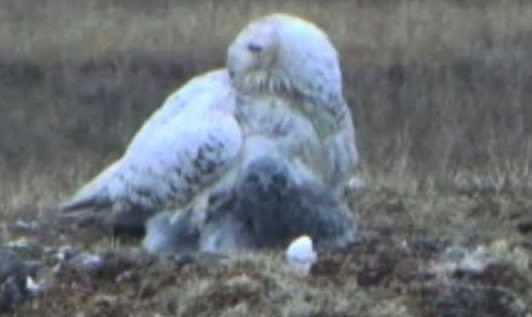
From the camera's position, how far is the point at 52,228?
25.2 feet

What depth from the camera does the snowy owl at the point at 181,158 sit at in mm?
7094

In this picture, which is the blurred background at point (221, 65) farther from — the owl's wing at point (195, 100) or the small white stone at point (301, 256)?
the small white stone at point (301, 256)

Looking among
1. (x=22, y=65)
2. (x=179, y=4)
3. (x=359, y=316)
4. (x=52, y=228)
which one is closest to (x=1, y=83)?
(x=22, y=65)

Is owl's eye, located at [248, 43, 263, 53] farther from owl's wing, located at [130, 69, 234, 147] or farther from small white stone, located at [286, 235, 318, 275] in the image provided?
small white stone, located at [286, 235, 318, 275]

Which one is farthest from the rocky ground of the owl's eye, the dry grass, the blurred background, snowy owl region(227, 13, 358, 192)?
the blurred background

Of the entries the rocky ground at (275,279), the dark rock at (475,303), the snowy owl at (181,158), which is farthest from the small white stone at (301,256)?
the dark rock at (475,303)

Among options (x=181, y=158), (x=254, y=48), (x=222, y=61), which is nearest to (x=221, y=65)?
(x=222, y=61)

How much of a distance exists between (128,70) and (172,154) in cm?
1463

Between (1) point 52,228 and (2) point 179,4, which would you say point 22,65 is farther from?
(1) point 52,228

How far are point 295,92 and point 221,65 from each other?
1361cm

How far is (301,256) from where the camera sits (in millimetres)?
6699

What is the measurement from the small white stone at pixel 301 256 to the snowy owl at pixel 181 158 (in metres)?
0.41

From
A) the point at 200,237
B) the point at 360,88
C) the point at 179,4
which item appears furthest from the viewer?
the point at 179,4

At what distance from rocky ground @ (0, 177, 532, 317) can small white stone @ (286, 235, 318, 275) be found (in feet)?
0.09
